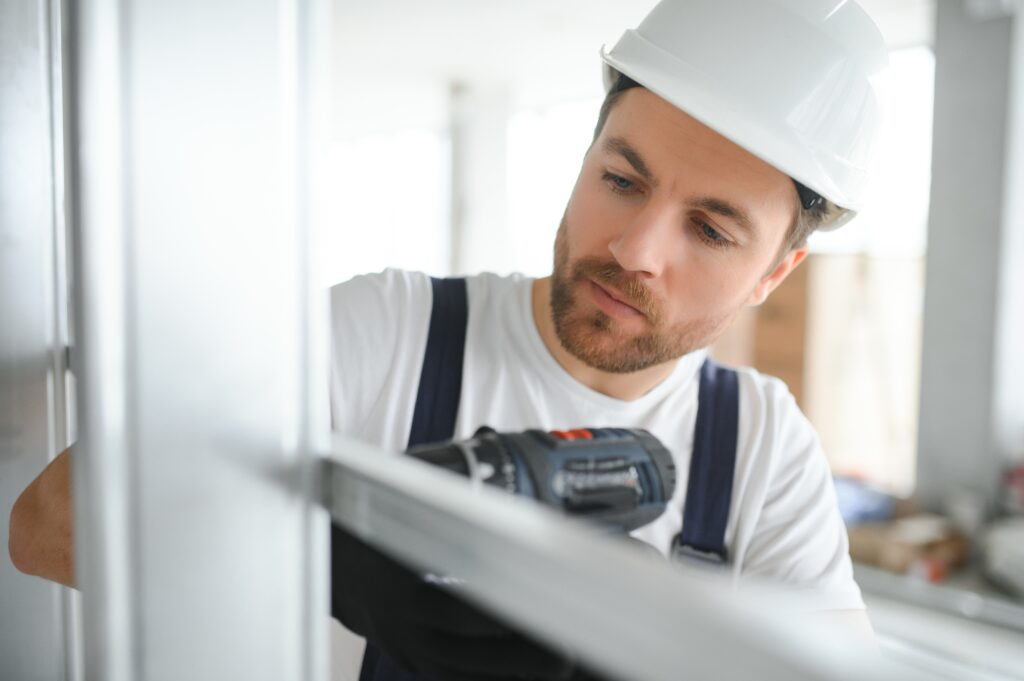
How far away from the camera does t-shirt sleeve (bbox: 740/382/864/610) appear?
3.42ft

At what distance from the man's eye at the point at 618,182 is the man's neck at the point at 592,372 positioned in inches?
7.0

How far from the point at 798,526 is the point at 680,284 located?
1.26 feet

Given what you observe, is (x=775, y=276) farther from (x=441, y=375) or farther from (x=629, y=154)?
(x=441, y=375)

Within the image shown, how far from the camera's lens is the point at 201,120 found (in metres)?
0.31

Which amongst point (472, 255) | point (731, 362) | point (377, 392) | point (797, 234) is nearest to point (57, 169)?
point (377, 392)

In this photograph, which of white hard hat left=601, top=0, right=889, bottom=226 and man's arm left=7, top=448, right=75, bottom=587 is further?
white hard hat left=601, top=0, right=889, bottom=226

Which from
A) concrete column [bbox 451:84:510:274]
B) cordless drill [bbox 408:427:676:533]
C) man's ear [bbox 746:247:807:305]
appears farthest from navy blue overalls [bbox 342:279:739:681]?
concrete column [bbox 451:84:510:274]

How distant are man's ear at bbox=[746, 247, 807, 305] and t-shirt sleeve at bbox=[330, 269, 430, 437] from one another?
0.53 m

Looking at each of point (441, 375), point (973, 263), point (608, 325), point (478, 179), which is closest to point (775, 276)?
point (608, 325)

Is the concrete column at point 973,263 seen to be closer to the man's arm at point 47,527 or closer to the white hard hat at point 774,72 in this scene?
the white hard hat at point 774,72

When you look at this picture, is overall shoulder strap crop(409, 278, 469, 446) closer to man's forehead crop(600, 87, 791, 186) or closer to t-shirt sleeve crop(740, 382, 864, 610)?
man's forehead crop(600, 87, 791, 186)

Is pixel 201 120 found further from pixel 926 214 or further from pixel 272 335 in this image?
pixel 926 214

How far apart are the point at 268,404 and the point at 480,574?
131 millimetres

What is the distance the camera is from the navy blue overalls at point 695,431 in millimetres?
1000
